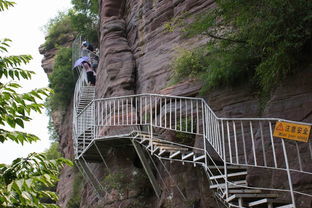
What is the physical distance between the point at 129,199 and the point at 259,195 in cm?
570

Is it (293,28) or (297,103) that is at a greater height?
(293,28)

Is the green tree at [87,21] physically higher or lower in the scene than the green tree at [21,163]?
higher

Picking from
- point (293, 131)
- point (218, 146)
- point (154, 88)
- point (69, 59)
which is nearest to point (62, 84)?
point (69, 59)

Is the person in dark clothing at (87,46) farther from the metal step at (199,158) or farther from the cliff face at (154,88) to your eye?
the metal step at (199,158)

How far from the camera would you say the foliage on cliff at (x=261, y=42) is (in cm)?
796

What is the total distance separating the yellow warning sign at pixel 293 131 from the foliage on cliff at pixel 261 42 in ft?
7.06

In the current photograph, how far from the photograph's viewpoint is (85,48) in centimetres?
2102

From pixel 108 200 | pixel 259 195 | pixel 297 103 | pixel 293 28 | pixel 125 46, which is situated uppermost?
pixel 125 46

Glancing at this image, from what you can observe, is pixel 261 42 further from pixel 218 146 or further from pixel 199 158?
pixel 199 158

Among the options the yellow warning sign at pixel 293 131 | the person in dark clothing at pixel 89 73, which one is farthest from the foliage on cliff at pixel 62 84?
the yellow warning sign at pixel 293 131

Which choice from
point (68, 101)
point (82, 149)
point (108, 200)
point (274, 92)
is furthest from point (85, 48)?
point (274, 92)

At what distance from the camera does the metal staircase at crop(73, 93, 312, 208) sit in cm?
715

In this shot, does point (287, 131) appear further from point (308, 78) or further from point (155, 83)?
point (155, 83)

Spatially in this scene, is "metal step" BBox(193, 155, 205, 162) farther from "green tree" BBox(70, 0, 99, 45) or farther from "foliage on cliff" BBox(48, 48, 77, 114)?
"green tree" BBox(70, 0, 99, 45)
